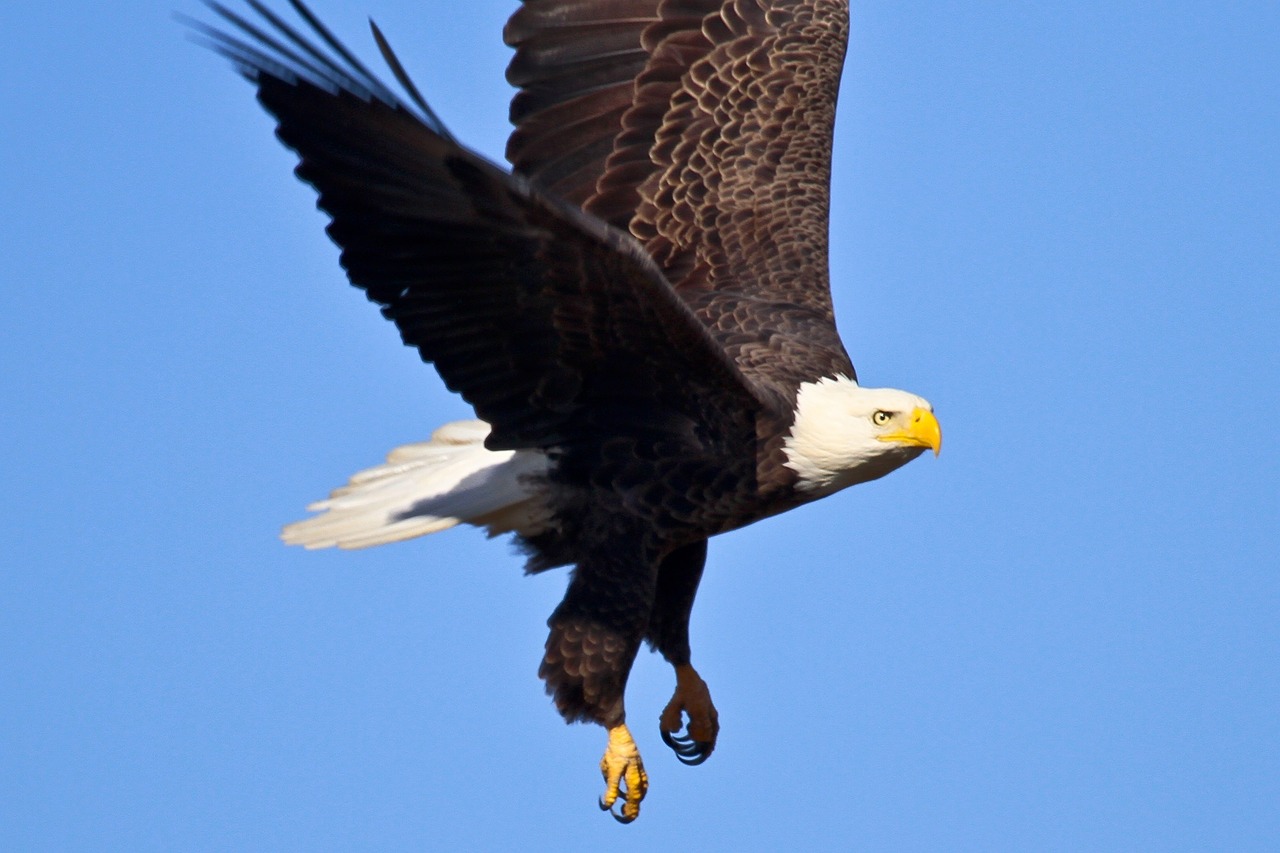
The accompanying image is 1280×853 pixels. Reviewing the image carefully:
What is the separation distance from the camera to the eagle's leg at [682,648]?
756 cm

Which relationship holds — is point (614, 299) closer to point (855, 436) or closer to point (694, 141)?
point (855, 436)

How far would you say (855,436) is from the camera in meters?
Answer: 6.75

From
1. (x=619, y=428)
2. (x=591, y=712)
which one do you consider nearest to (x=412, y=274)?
(x=619, y=428)

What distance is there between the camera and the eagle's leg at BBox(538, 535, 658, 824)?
6.82m

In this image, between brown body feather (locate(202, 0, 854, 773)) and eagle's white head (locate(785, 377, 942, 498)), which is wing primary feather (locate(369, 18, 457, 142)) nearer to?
brown body feather (locate(202, 0, 854, 773))

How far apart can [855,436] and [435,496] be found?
1448 millimetres

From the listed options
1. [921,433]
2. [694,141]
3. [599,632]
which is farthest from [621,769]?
[694,141]

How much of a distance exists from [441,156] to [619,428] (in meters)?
1.30

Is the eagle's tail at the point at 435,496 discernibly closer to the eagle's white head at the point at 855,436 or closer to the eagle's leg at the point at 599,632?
the eagle's leg at the point at 599,632

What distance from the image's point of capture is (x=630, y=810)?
704cm

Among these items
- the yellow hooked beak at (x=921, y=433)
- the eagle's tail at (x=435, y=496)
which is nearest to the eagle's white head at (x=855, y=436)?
the yellow hooked beak at (x=921, y=433)

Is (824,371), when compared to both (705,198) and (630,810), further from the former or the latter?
(630,810)

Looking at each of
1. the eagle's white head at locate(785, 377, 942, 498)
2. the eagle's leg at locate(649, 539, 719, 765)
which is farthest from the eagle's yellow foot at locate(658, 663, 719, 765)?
the eagle's white head at locate(785, 377, 942, 498)

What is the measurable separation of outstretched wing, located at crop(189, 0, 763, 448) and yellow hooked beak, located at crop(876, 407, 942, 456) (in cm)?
47
